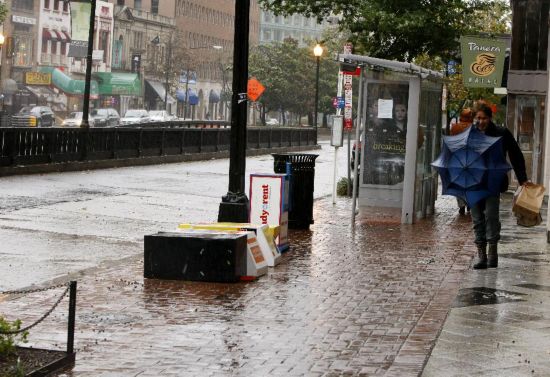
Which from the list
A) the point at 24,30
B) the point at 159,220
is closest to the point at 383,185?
the point at 159,220

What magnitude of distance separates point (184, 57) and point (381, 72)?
87.5 m

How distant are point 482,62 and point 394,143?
4668mm

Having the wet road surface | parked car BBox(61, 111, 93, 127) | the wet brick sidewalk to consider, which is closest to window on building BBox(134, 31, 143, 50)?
parked car BBox(61, 111, 93, 127)

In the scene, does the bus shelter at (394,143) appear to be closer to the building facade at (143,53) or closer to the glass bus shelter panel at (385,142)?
the glass bus shelter panel at (385,142)

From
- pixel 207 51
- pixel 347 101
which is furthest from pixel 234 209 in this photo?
pixel 207 51

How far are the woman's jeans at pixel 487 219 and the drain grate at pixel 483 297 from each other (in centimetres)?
151

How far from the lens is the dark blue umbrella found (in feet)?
44.0

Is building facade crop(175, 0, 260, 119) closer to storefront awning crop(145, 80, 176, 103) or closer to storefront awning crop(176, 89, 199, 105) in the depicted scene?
storefront awning crop(176, 89, 199, 105)

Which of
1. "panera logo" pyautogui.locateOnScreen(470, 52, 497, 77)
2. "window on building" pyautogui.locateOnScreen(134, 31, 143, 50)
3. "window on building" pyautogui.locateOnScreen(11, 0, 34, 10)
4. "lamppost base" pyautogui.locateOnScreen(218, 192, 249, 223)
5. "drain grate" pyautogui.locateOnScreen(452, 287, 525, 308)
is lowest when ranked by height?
"drain grate" pyautogui.locateOnScreen(452, 287, 525, 308)

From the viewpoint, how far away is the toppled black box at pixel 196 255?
11766mm

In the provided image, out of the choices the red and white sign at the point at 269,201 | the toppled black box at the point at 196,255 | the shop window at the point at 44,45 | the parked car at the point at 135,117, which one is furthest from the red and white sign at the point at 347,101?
the shop window at the point at 44,45

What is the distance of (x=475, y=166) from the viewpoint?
13523 mm

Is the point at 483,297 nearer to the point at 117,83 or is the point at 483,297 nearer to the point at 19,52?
the point at 19,52

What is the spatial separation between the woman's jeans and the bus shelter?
20.3ft
